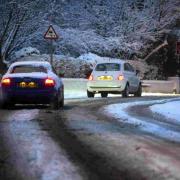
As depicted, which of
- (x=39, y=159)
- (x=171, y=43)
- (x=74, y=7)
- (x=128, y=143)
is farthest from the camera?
(x=171, y=43)

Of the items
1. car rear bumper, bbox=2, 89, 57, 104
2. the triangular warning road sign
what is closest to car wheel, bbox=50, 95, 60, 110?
car rear bumper, bbox=2, 89, 57, 104

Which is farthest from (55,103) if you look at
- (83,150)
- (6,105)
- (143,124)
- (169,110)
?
(83,150)

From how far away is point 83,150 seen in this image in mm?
A: 10023

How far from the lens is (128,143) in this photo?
1073 centimetres

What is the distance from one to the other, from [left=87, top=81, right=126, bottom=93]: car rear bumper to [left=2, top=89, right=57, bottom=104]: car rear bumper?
9.65 meters

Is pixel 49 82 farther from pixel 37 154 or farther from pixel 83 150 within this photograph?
pixel 37 154

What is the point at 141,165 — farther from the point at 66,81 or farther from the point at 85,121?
the point at 66,81

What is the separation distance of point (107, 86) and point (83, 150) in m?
18.2

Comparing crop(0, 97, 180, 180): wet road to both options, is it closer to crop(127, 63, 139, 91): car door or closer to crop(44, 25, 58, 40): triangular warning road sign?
crop(44, 25, 58, 40): triangular warning road sign

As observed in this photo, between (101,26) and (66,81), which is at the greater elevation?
(101,26)

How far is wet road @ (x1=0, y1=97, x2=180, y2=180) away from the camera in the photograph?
320 inches

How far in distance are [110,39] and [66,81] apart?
27.5 ft

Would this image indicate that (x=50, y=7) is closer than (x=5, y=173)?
No

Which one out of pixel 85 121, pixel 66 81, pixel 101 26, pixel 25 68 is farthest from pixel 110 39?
pixel 85 121
